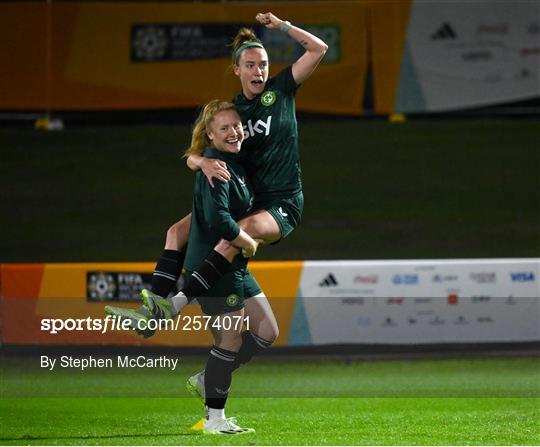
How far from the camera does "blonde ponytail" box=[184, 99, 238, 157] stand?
24.7ft

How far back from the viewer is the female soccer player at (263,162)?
24.7 feet

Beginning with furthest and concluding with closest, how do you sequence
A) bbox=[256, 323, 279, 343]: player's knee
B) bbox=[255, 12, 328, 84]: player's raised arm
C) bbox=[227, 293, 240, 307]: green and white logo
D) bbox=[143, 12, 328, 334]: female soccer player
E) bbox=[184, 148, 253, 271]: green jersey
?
bbox=[256, 323, 279, 343]: player's knee, bbox=[227, 293, 240, 307]: green and white logo, bbox=[143, 12, 328, 334]: female soccer player, bbox=[255, 12, 328, 84]: player's raised arm, bbox=[184, 148, 253, 271]: green jersey

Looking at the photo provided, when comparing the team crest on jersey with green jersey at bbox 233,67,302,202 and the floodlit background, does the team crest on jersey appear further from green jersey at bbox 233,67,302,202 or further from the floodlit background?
the floodlit background

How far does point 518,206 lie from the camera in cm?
1789

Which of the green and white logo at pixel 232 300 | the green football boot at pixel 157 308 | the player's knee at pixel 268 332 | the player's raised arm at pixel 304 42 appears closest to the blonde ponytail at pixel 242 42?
the player's raised arm at pixel 304 42

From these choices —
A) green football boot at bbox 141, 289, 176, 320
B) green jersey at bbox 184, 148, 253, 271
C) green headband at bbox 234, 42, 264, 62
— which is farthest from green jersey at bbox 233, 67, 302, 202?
green football boot at bbox 141, 289, 176, 320

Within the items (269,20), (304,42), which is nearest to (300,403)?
(304,42)

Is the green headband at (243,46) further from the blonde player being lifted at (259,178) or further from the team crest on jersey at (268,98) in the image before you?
the team crest on jersey at (268,98)

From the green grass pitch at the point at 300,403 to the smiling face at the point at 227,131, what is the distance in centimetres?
188

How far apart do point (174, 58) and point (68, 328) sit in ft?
37.5

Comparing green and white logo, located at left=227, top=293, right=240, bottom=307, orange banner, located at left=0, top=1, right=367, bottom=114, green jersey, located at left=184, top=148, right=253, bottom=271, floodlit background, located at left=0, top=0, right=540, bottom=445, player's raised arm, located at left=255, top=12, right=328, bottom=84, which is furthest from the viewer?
orange banner, located at left=0, top=1, right=367, bottom=114

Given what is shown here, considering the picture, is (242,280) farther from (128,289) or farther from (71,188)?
(71,188)

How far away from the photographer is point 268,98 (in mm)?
7695

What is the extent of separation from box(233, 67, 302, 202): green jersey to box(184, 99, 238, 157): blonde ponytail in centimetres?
20
